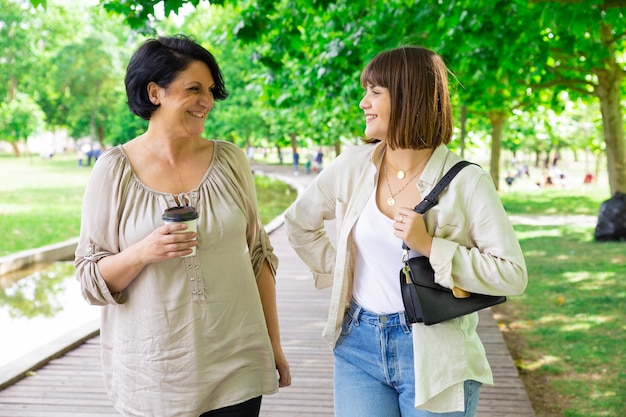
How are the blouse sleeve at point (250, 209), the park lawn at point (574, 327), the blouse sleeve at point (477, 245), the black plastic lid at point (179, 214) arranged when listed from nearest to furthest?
the black plastic lid at point (179, 214) → the blouse sleeve at point (477, 245) → the blouse sleeve at point (250, 209) → the park lawn at point (574, 327)

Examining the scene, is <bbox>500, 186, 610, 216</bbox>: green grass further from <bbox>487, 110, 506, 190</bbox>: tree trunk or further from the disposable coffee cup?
the disposable coffee cup

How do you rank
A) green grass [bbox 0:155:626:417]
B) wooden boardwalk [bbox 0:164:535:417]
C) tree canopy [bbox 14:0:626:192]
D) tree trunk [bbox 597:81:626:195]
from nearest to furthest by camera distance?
wooden boardwalk [bbox 0:164:535:417] < green grass [bbox 0:155:626:417] < tree canopy [bbox 14:0:626:192] < tree trunk [bbox 597:81:626:195]

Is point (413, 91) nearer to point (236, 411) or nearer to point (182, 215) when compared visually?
point (182, 215)

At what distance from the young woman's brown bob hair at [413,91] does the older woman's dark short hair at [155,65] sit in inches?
23.3

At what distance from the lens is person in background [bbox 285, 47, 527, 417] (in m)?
2.27

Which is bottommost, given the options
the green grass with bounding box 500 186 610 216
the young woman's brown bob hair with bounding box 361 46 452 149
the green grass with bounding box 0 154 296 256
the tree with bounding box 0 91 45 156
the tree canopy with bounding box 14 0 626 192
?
the green grass with bounding box 500 186 610 216

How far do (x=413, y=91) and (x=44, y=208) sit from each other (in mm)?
20265

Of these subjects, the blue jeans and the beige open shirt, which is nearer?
the beige open shirt

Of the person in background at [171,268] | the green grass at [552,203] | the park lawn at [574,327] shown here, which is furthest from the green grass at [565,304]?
the person in background at [171,268]

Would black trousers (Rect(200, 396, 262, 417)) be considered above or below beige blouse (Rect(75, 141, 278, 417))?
below

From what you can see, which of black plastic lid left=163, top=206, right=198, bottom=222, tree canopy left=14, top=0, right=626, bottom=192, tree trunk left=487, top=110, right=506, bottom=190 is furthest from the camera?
tree trunk left=487, top=110, right=506, bottom=190

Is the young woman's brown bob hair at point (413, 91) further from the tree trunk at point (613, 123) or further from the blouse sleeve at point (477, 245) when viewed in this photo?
the tree trunk at point (613, 123)

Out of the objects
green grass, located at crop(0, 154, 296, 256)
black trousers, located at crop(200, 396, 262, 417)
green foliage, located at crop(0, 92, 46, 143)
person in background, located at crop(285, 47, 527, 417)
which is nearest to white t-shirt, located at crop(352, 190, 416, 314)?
person in background, located at crop(285, 47, 527, 417)

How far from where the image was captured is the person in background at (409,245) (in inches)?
89.2
